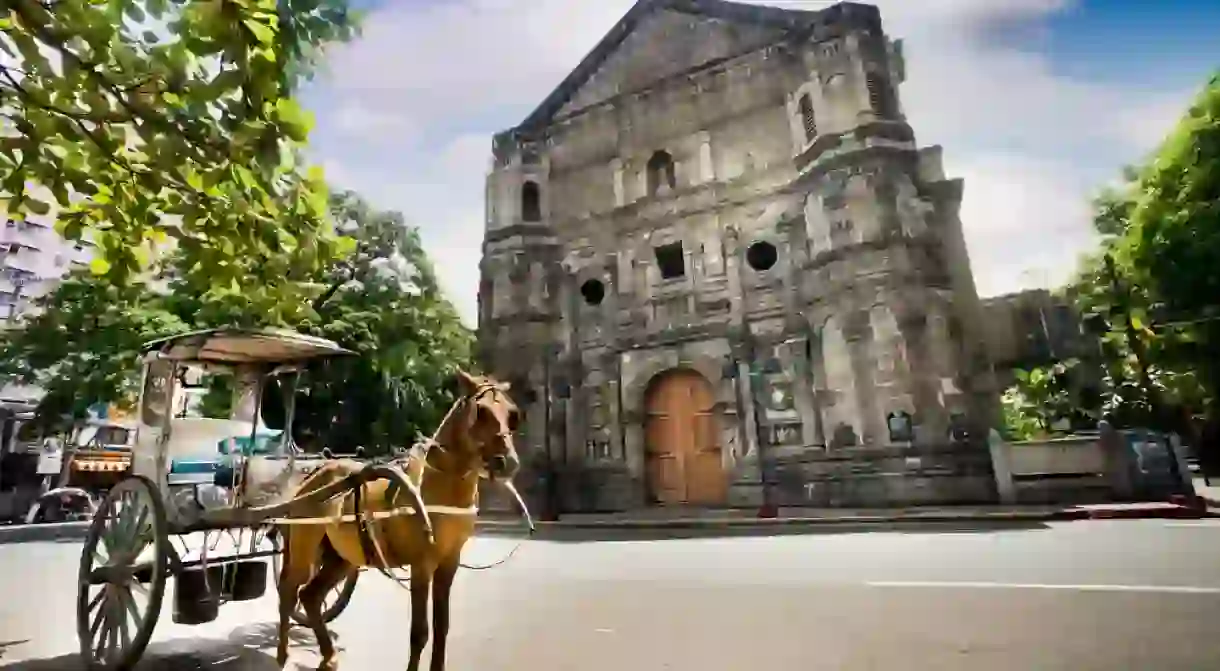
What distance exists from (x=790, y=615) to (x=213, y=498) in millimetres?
4315

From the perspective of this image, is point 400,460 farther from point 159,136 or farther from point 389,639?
point 159,136

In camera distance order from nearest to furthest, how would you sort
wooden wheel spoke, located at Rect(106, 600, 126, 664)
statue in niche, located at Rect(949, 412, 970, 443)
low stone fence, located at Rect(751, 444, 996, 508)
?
1. wooden wheel spoke, located at Rect(106, 600, 126, 664)
2. low stone fence, located at Rect(751, 444, 996, 508)
3. statue in niche, located at Rect(949, 412, 970, 443)

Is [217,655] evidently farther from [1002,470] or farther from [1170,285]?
[1170,285]

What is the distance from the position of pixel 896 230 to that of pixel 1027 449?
196 inches

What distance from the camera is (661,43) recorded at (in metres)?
17.5

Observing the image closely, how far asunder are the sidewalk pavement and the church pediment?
452 inches

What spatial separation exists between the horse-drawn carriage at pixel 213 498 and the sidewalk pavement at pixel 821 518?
7.62 m

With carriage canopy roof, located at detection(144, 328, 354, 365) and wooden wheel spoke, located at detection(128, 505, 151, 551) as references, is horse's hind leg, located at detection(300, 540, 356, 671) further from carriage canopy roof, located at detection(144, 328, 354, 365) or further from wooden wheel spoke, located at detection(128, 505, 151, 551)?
carriage canopy roof, located at detection(144, 328, 354, 365)

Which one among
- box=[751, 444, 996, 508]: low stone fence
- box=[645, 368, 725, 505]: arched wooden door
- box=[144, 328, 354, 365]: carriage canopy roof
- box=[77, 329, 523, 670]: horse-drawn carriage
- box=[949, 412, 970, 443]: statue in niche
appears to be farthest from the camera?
box=[645, 368, 725, 505]: arched wooden door

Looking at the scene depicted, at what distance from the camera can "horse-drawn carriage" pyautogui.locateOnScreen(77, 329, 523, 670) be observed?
3.59m

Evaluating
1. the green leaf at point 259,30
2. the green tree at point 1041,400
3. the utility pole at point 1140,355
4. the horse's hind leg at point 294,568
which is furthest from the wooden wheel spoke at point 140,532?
the utility pole at point 1140,355

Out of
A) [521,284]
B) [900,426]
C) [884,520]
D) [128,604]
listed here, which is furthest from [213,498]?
→ [521,284]

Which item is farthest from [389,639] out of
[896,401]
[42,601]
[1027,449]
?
[1027,449]

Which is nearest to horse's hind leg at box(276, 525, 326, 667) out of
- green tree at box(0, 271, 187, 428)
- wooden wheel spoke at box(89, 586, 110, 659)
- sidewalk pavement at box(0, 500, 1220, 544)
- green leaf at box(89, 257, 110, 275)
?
wooden wheel spoke at box(89, 586, 110, 659)
